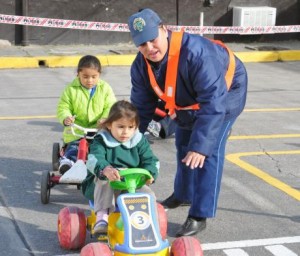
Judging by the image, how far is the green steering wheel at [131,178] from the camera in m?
4.57

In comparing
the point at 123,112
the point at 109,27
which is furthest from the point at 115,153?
the point at 109,27

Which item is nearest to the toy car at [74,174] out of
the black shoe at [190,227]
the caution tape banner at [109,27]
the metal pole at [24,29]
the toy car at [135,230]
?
the black shoe at [190,227]

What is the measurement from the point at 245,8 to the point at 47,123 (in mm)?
8743

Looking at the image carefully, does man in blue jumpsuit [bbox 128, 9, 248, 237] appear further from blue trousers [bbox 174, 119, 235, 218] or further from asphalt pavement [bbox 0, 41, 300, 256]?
asphalt pavement [bbox 0, 41, 300, 256]

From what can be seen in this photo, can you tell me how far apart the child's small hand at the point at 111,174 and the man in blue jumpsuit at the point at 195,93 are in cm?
52

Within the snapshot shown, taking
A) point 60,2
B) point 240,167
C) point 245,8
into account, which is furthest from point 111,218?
point 245,8

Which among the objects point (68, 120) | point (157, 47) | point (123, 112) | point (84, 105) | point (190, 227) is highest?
point (157, 47)

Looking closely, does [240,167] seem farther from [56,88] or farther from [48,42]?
[48,42]

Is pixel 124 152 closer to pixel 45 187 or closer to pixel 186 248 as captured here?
pixel 186 248

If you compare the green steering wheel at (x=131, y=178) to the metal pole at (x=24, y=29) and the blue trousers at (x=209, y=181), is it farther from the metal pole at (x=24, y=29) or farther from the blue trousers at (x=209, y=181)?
the metal pole at (x=24, y=29)

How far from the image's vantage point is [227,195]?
6445 mm

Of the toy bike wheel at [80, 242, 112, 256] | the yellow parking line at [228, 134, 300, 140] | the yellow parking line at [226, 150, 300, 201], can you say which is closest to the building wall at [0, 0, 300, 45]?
the yellow parking line at [228, 134, 300, 140]

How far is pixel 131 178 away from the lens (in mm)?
4605

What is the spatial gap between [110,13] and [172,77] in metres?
11.4
